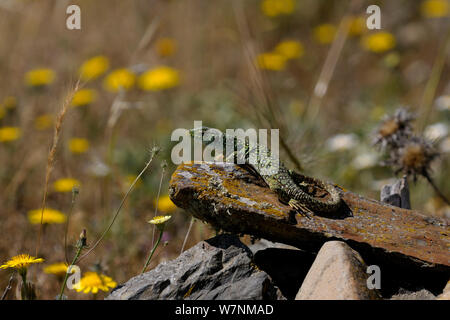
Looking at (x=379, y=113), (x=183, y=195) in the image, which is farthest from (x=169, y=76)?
(x=183, y=195)

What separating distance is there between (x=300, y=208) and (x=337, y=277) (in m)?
0.83

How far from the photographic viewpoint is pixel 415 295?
3967 mm

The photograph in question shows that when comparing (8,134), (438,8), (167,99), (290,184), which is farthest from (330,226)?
(438,8)

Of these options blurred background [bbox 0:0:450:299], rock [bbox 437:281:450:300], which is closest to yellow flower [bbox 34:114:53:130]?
blurred background [bbox 0:0:450:299]

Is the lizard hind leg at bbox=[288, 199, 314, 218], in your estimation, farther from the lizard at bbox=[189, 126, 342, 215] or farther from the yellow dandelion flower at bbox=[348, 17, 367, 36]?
the yellow dandelion flower at bbox=[348, 17, 367, 36]

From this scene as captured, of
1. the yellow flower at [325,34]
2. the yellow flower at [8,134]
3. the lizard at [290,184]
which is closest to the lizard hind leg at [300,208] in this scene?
the lizard at [290,184]

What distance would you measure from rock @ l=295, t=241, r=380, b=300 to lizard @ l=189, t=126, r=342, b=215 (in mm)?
493

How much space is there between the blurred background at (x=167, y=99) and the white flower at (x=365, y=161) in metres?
0.02

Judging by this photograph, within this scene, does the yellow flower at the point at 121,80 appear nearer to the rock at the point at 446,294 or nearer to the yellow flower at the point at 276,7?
the yellow flower at the point at 276,7

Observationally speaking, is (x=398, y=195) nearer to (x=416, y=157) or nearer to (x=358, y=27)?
(x=416, y=157)

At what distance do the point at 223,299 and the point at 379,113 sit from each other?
6.27 m

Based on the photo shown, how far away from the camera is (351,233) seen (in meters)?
4.13

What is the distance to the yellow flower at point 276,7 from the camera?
13.3m

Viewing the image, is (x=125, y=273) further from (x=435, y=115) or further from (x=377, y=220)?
(x=435, y=115)
